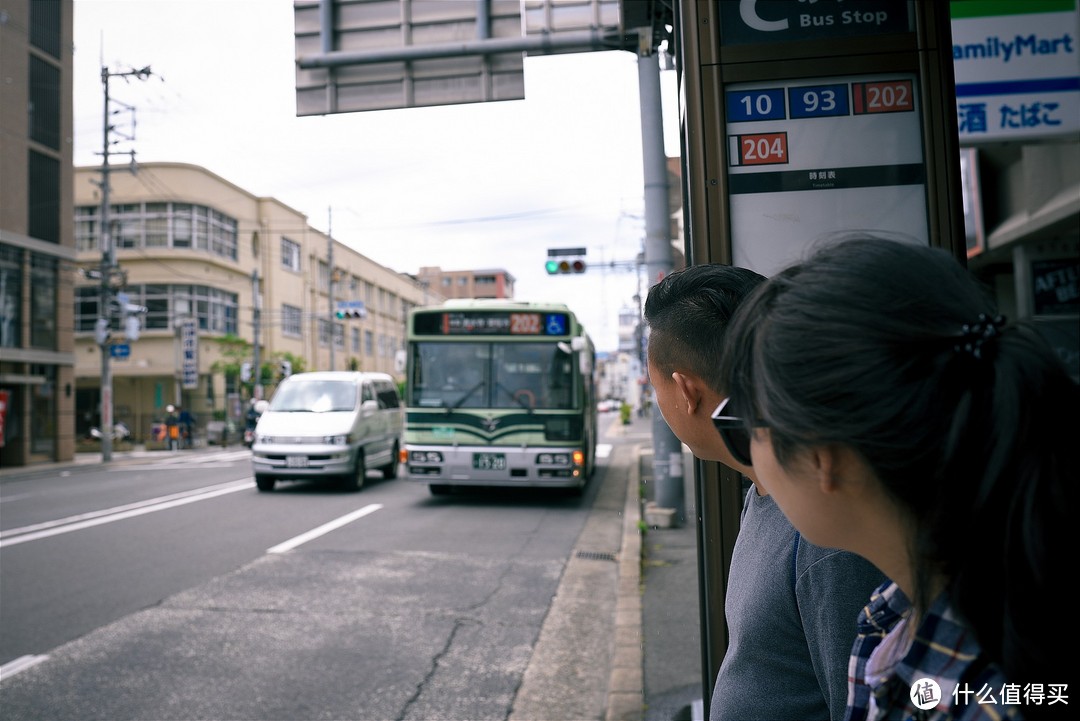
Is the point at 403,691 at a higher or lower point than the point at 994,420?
lower

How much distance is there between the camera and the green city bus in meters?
11.1

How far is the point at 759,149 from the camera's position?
2.40 m

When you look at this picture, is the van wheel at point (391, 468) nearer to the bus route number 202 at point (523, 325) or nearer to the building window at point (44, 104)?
the bus route number 202 at point (523, 325)

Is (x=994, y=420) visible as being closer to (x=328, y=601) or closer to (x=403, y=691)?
(x=403, y=691)

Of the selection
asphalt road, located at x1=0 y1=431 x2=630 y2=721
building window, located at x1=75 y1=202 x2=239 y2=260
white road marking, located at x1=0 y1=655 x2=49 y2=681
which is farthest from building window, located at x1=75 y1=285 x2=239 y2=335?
white road marking, located at x1=0 y1=655 x2=49 y2=681

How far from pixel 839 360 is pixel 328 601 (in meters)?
5.96

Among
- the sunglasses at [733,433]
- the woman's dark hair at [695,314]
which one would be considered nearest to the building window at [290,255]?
the woman's dark hair at [695,314]

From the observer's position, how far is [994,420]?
0.77m

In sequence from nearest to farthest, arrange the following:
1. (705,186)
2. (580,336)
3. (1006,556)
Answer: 1. (1006,556)
2. (705,186)
3. (580,336)

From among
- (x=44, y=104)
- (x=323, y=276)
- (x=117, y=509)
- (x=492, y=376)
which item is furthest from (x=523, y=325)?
(x=323, y=276)

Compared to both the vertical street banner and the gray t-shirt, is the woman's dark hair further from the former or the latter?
the vertical street banner

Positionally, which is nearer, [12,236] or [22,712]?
[22,712]

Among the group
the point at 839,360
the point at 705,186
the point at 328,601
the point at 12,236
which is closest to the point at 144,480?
the point at 12,236

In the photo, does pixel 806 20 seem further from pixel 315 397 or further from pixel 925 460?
pixel 315 397
